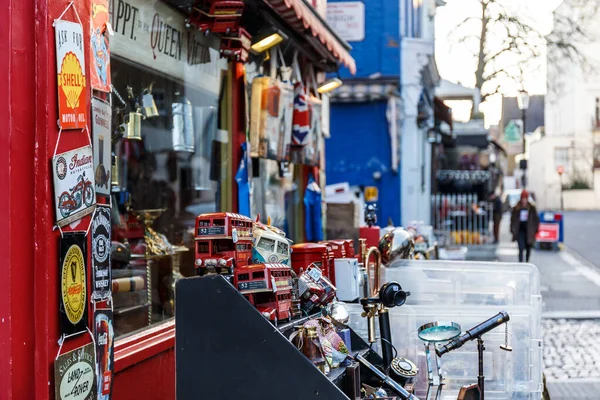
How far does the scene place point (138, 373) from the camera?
4.52m

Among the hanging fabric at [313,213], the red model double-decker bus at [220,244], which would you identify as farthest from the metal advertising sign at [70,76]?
the hanging fabric at [313,213]

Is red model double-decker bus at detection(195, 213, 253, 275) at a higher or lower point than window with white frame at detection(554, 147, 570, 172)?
lower

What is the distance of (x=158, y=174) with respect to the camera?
6621 millimetres


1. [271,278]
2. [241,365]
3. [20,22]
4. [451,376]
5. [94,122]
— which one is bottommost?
[451,376]

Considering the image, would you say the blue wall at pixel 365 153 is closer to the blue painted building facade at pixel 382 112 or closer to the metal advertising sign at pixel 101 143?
the blue painted building facade at pixel 382 112

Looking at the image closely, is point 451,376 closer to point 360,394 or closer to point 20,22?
point 360,394

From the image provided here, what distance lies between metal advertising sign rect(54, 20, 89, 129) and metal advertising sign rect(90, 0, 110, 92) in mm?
118

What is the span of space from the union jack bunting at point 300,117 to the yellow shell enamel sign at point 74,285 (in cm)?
517

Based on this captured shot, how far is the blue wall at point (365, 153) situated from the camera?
55.3 ft

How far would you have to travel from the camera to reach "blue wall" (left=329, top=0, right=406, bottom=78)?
54.1 ft

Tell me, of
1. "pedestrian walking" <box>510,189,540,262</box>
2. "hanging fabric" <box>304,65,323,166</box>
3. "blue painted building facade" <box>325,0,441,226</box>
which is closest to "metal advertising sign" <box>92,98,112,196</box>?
"hanging fabric" <box>304,65,323,166</box>

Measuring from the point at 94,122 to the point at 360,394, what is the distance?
1650 mm

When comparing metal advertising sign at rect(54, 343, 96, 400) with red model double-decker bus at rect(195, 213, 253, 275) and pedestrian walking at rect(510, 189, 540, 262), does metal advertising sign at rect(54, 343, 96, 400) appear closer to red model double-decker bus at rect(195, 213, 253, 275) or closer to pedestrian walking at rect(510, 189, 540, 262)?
red model double-decker bus at rect(195, 213, 253, 275)

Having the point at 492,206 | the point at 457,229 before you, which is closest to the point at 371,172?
the point at 457,229
